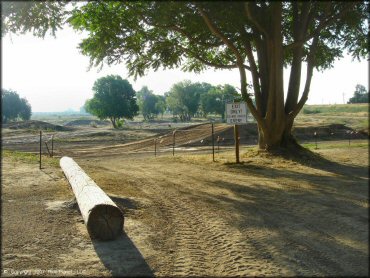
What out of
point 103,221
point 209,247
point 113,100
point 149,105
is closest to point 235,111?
point 103,221

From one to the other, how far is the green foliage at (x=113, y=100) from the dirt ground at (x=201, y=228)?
72.1m

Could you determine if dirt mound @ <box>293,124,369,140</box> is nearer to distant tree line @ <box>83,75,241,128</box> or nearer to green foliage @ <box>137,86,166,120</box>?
distant tree line @ <box>83,75,241,128</box>

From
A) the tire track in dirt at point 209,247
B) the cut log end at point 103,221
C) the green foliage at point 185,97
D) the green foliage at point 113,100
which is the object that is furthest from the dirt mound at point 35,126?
the cut log end at point 103,221

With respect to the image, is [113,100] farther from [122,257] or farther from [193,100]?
[122,257]

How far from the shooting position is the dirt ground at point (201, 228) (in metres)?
5.19

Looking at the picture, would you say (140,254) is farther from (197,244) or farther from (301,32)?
(301,32)

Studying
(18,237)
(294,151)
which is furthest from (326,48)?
(18,237)

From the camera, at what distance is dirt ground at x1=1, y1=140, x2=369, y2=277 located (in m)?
5.19

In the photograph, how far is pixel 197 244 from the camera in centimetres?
612

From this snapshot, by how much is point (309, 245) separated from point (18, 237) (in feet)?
15.6

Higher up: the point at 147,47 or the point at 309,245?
the point at 147,47

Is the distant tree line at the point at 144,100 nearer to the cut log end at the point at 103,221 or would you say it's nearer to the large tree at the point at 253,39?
the large tree at the point at 253,39

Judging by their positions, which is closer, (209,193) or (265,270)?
(265,270)

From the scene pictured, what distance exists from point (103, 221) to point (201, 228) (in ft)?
5.69
